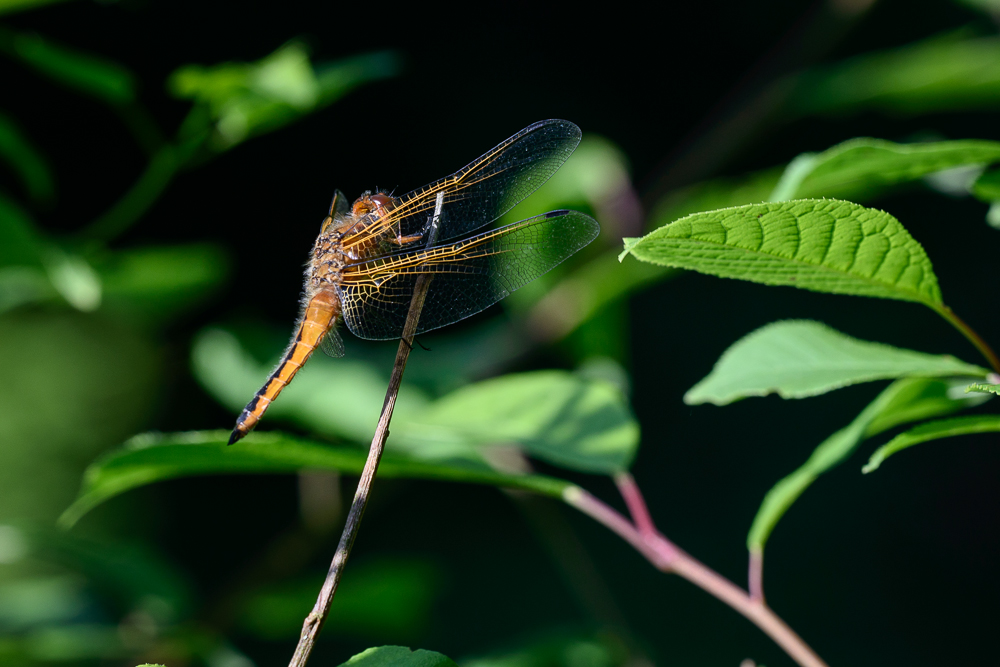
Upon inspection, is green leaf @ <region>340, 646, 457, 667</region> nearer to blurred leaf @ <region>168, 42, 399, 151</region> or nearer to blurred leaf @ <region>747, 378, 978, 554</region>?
blurred leaf @ <region>747, 378, 978, 554</region>

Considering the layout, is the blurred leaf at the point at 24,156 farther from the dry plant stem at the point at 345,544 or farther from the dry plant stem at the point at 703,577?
the dry plant stem at the point at 703,577

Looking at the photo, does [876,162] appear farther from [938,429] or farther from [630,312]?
[630,312]

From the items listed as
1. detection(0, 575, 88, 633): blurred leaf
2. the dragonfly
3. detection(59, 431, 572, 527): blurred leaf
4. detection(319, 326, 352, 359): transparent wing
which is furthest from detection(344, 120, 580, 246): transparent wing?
detection(0, 575, 88, 633): blurred leaf

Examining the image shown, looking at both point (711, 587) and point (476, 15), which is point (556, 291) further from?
point (476, 15)

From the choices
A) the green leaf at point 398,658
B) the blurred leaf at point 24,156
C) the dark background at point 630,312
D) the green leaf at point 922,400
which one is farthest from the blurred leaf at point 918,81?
the blurred leaf at point 24,156

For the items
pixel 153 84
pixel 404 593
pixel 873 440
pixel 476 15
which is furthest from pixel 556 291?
pixel 476 15
